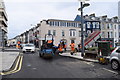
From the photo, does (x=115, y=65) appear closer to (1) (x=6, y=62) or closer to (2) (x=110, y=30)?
(1) (x=6, y=62)

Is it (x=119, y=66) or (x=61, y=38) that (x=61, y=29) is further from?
(x=119, y=66)

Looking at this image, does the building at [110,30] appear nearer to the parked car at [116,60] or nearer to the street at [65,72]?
the street at [65,72]

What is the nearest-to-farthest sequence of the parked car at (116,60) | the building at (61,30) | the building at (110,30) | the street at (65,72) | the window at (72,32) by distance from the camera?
the street at (65,72), the parked car at (116,60), the building at (61,30), the window at (72,32), the building at (110,30)

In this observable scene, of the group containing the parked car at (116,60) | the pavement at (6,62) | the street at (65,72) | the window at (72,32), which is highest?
the window at (72,32)

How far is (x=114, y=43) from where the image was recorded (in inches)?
2112

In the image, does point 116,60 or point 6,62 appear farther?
point 6,62

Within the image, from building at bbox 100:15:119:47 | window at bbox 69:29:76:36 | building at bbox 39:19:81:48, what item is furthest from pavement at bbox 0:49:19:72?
building at bbox 100:15:119:47

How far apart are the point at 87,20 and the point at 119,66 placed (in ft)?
142

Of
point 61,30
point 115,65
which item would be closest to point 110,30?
point 61,30

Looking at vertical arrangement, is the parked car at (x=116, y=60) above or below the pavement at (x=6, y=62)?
above

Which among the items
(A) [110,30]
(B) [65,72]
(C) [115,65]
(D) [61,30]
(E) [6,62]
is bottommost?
(B) [65,72]

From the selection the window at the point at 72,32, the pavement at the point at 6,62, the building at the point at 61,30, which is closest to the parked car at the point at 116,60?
the pavement at the point at 6,62

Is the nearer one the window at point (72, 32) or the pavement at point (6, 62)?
the pavement at point (6, 62)

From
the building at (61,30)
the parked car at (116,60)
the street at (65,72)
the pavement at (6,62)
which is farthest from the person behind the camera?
the building at (61,30)
